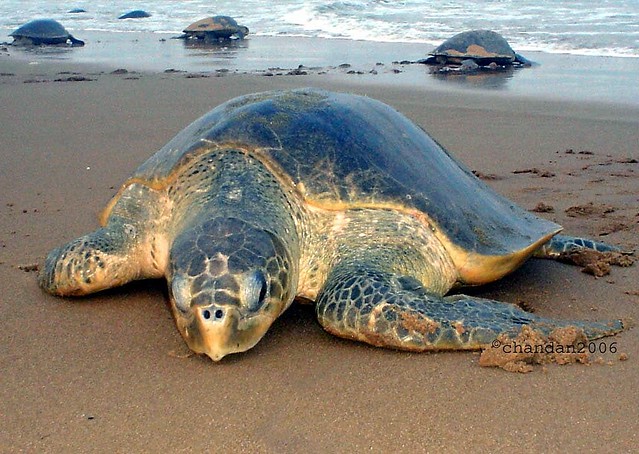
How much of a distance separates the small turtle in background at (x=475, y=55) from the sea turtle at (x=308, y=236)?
29.7 feet

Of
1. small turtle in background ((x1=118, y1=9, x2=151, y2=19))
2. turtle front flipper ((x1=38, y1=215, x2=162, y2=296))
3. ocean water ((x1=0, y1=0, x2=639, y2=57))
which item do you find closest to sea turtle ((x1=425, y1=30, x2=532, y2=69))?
ocean water ((x1=0, y1=0, x2=639, y2=57))

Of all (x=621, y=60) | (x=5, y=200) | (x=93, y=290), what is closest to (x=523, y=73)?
(x=621, y=60)

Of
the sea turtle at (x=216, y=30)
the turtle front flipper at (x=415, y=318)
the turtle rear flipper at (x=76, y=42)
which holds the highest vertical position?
the sea turtle at (x=216, y=30)

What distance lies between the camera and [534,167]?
5.43 metres

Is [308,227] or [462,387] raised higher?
[308,227]

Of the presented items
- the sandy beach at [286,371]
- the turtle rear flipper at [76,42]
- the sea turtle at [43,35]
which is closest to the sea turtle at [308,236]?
the sandy beach at [286,371]

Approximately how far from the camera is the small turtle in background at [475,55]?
38.6 feet

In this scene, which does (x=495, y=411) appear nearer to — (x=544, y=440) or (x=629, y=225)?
(x=544, y=440)

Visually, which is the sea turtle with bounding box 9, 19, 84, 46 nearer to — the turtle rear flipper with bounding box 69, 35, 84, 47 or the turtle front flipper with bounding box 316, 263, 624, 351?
the turtle rear flipper with bounding box 69, 35, 84, 47

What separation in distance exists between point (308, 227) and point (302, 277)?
21cm

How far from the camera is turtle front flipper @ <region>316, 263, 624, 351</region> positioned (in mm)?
2289

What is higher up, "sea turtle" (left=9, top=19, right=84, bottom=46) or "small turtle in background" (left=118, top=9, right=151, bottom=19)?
"small turtle in background" (left=118, top=9, right=151, bottom=19)

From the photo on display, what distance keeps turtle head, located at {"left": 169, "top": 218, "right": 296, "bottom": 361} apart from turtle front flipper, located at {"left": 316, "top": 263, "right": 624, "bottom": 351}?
224 millimetres

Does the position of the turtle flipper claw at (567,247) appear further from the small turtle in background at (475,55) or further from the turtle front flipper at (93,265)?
the small turtle in background at (475,55)
